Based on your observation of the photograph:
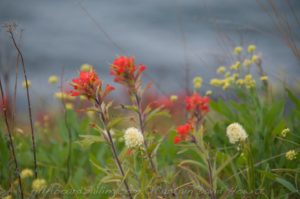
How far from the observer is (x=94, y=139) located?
6.51 ft

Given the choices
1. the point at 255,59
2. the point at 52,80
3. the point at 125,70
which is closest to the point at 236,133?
the point at 125,70

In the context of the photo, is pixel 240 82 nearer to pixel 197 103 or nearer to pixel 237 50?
pixel 237 50

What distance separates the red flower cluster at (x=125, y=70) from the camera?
2100mm

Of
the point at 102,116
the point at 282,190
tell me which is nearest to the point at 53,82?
the point at 102,116

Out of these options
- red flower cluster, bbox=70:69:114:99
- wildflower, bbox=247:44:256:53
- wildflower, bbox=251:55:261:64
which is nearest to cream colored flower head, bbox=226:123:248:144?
red flower cluster, bbox=70:69:114:99

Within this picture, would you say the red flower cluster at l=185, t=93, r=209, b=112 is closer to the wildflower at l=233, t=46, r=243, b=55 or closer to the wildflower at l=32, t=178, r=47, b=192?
the wildflower at l=32, t=178, r=47, b=192

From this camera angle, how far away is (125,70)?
212cm

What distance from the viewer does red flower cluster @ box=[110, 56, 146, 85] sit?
2.10 meters

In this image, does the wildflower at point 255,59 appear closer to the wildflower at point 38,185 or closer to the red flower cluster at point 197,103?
the red flower cluster at point 197,103

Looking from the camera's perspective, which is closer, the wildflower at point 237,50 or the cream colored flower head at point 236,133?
the cream colored flower head at point 236,133

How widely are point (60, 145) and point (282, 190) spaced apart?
1800 millimetres

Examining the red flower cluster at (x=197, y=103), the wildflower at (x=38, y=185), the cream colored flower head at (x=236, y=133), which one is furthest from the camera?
the red flower cluster at (x=197, y=103)

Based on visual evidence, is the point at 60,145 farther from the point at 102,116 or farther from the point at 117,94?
the point at 117,94

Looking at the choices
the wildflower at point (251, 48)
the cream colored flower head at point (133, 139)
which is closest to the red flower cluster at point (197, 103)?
the cream colored flower head at point (133, 139)
